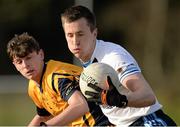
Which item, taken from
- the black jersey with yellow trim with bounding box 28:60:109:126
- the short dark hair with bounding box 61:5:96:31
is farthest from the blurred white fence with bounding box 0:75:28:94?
the short dark hair with bounding box 61:5:96:31

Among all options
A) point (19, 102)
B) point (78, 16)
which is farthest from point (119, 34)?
point (78, 16)

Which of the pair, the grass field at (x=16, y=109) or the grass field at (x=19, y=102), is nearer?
the grass field at (x=16, y=109)

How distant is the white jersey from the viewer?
5.21 m

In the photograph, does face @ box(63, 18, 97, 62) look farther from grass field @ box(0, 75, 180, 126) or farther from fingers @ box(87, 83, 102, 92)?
grass field @ box(0, 75, 180, 126)

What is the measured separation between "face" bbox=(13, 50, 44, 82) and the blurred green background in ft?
19.2

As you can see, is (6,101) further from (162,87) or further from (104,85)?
(104,85)

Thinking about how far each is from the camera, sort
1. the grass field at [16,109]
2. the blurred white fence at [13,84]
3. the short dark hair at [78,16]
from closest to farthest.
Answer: the short dark hair at [78,16]
the grass field at [16,109]
the blurred white fence at [13,84]

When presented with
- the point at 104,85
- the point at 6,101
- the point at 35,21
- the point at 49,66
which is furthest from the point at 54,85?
the point at 35,21

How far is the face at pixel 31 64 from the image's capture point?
233 inches

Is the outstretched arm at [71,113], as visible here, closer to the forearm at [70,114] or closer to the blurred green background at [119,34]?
the forearm at [70,114]

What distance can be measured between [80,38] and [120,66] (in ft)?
1.34

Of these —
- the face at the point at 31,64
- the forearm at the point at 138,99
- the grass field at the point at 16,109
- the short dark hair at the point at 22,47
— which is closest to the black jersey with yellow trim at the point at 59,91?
the face at the point at 31,64

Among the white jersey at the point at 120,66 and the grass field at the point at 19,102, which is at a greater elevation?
the white jersey at the point at 120,66

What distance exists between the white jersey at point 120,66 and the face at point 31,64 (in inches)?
21.5
